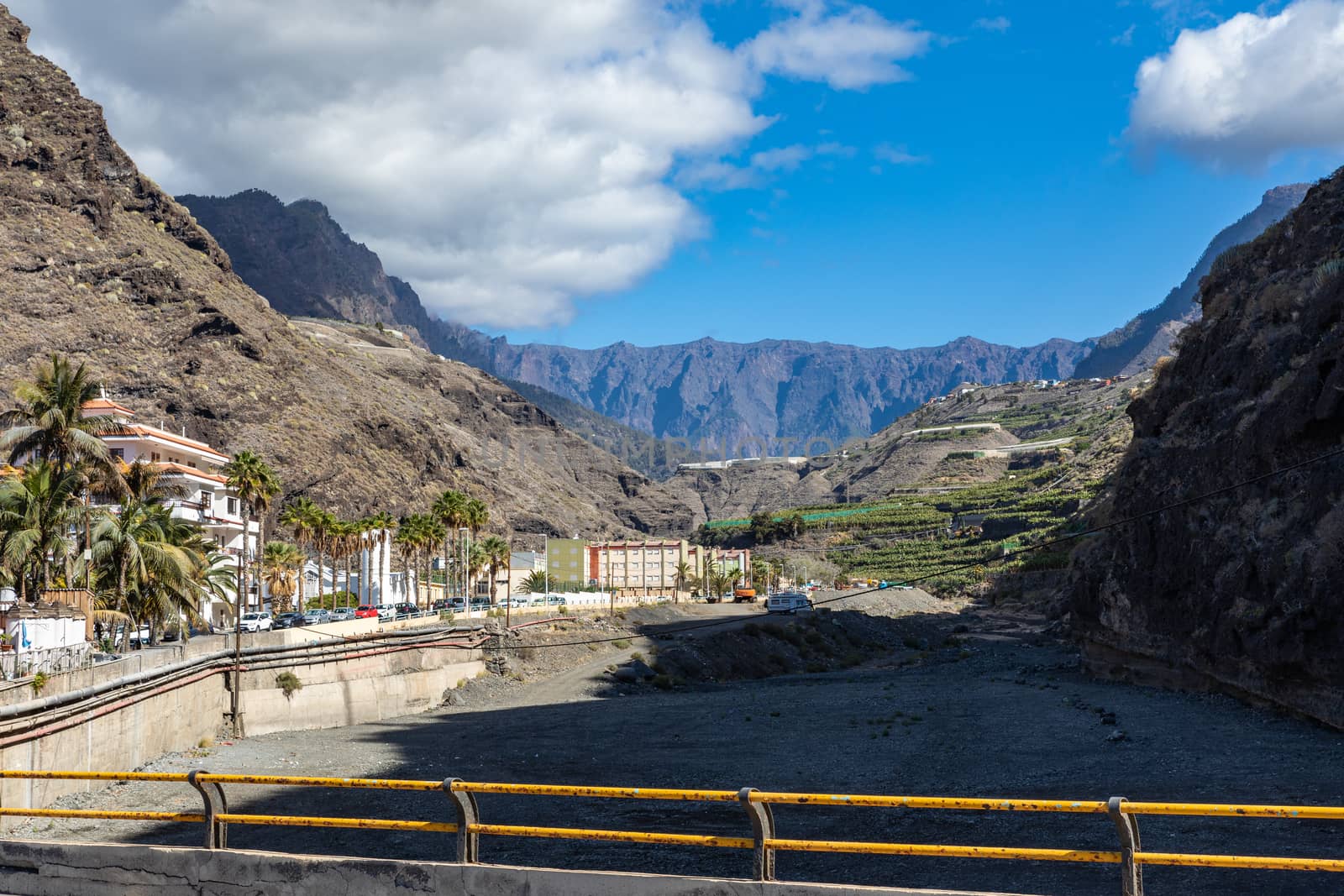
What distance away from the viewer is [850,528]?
178375 millimetres

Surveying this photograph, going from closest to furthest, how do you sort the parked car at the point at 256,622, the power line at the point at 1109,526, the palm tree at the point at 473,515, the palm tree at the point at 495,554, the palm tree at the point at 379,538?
the power line at the point at 1109,526, the parked car at the point at 256,622, the palm tree at the point at 495,554, the palm tree at the point at 473,515, the palm tree at the point at 379,538

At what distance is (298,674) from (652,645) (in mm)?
34373

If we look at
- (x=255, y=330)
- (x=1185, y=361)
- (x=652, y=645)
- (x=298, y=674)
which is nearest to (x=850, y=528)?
(x=255, y=330)

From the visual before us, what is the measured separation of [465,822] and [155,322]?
14039 centimetres

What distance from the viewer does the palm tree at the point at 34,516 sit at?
113 feet

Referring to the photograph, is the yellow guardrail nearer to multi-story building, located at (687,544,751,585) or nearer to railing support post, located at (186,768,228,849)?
railing support post, located at (186,768,228,849)

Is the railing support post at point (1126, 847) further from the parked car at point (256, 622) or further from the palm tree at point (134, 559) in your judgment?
the parked car at point (256, 622)

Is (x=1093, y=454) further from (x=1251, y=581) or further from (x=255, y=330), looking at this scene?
(x=1251, y=581)

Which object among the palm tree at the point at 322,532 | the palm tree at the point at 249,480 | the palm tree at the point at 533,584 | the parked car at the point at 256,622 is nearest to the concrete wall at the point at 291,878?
the parked car at the point at 256,622

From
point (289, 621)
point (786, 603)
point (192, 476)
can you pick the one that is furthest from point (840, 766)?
point (786, 603)

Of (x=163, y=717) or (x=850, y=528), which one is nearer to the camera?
(x=163, y=717)

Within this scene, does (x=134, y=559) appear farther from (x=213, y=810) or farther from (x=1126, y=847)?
(x=1126, y=847)

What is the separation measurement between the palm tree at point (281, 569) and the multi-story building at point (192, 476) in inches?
86.1

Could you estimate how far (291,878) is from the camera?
9.80 meters
